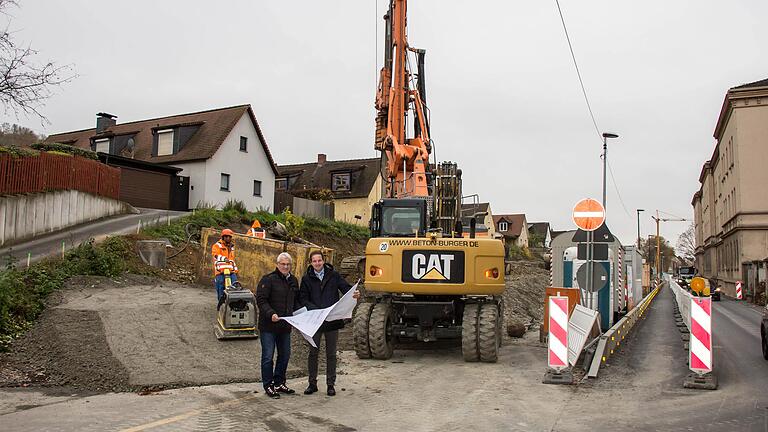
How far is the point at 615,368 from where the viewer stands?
10.7m

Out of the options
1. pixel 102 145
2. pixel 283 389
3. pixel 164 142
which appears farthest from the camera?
pixel 102 145

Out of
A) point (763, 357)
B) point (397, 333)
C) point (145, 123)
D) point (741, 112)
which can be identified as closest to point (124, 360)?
point (397, 333)

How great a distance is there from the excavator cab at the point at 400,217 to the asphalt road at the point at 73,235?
9234mm

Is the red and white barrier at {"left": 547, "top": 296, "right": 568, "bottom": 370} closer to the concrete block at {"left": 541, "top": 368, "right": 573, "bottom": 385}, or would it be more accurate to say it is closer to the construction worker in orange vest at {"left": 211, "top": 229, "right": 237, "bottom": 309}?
the concrete block at {"left": 541, "top": 368, "right": 573, "bottom": 385}

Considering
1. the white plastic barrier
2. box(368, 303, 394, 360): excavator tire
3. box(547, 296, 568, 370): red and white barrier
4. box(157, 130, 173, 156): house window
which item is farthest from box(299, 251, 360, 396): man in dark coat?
box(157, 130, 173, 156): house window

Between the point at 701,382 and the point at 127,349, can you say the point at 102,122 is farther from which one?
the point at 701,382

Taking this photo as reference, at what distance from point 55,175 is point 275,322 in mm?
16556

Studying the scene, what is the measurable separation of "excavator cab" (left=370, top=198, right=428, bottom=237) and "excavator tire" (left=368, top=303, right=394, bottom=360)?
6.64 ft

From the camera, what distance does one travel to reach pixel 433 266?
11.3 m

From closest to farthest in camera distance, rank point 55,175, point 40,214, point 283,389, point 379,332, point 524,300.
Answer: point 283,389, point 379,332, point 40,214, point 55,175, point 524,300

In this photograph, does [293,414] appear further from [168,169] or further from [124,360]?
[168,169]

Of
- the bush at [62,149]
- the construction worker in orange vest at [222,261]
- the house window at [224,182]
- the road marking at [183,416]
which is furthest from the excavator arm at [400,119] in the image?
the house window at [224,182]

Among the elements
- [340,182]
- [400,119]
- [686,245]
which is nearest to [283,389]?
[400,119]

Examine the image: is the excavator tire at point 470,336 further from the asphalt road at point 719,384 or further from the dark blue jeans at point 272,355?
the dark blue jeans at point 272,355
